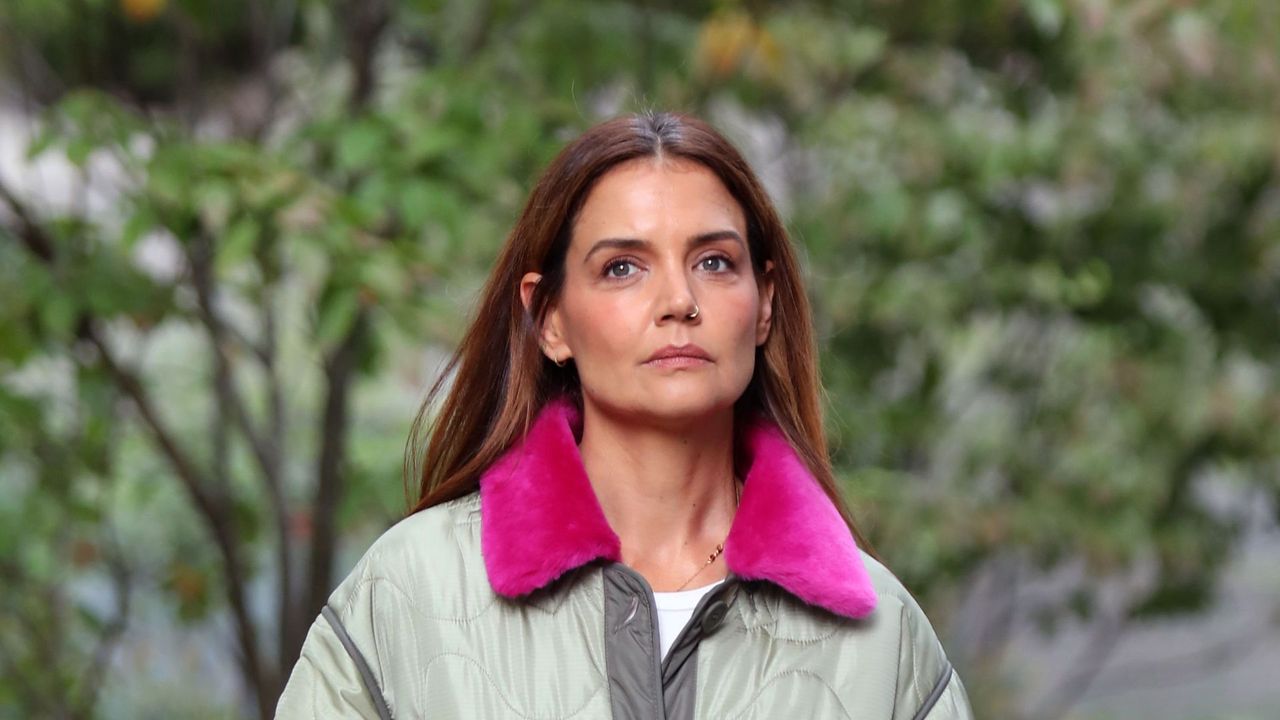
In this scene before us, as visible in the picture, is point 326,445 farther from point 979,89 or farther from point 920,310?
point 979,89

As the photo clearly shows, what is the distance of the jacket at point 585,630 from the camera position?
6.28 feet

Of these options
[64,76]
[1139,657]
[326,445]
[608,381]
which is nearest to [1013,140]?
[326,445]

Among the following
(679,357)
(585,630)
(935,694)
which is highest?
(679,357)

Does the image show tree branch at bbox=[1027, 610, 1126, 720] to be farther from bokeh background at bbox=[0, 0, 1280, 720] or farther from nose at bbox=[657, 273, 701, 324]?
nose at bbox=[657, 273, 701, 324]

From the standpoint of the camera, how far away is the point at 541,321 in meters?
2.15

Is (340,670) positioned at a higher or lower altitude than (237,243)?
lower

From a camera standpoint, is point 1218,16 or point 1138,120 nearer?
point 1218,16

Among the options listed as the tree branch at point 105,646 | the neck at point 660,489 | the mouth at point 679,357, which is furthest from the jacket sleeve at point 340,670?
the tree branch at point 105,646

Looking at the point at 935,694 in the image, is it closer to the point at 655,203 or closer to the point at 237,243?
the point at 655,203

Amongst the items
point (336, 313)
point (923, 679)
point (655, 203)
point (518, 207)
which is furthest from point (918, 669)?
point (518, 207)

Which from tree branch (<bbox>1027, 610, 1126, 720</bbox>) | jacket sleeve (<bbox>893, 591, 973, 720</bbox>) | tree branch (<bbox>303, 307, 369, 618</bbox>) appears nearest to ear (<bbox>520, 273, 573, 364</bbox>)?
jacket sleeve (<bbox>893, 591, 973, 720</bbox>)

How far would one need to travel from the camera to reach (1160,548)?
5648mm

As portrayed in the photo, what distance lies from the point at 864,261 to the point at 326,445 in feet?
5.62

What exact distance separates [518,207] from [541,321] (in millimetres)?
1592
